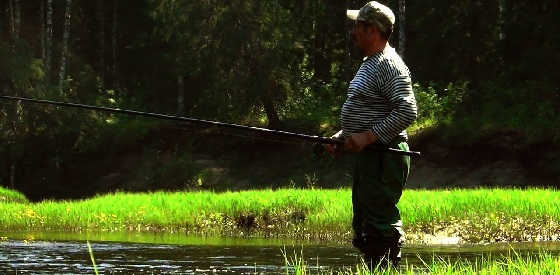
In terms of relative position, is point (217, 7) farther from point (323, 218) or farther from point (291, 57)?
point (323, 218)

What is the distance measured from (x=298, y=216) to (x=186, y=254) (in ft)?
16.0

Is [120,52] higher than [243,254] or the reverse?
higher

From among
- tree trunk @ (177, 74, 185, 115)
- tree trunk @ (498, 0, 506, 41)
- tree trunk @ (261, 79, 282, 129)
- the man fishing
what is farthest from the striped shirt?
tree trunk @ (177, 74, 185, 115)

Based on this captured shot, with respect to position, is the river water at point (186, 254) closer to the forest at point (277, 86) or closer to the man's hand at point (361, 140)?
the man's hand at point (361, 140)

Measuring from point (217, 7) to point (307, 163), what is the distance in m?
6.16

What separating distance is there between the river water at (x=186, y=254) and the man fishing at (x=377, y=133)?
5.83ft

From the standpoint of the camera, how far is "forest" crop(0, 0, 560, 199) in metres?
30.7

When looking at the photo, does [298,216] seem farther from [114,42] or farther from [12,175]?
[114,42]

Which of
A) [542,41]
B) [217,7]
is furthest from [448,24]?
[217,7]

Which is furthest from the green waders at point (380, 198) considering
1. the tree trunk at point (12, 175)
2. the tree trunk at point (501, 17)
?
the tree trunk at point (12, 175)

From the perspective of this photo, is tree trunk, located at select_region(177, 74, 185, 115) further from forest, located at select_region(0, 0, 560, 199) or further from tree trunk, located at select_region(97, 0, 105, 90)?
tree trunk, located at select_region(97, 0, 105, 90)

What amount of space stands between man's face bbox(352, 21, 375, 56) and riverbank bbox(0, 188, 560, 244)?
764 centimetres

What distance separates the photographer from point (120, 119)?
1615 inches

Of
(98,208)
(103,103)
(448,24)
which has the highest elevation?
(448,24)
